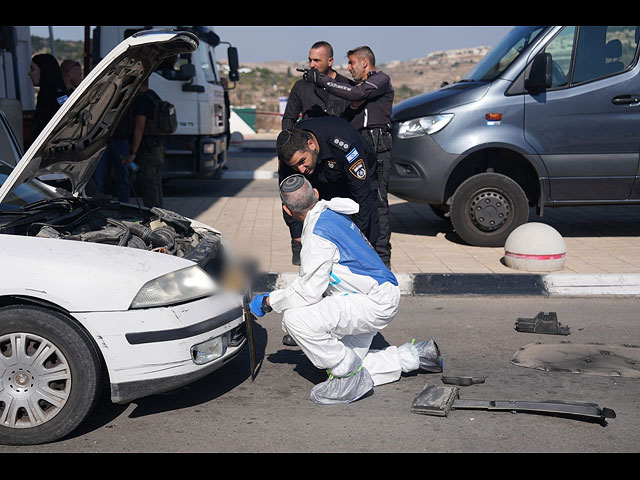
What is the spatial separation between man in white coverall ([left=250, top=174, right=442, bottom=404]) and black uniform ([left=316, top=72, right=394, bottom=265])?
7.81 feet

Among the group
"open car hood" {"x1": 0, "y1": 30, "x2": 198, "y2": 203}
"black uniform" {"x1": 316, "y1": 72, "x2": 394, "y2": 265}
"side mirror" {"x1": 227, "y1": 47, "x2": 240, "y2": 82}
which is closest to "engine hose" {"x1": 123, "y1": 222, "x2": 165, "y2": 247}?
"open car hood" {"x1": 0, "y1": 30, "x2": 198, "y2": 203}

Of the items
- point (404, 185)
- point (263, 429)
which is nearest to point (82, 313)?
point (263, 429)

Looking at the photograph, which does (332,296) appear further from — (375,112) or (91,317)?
(375,112)

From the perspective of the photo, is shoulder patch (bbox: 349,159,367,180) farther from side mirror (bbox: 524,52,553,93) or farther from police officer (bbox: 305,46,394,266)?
side mirror (bbox: 524,52,553,93)

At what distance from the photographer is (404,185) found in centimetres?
866

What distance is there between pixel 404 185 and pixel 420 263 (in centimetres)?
124

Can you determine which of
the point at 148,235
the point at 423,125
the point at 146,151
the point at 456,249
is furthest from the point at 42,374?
the point at 146,151

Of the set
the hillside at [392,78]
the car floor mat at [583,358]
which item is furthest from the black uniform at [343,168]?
the hillside at [392,78]

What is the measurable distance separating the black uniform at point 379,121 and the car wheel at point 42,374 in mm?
3519

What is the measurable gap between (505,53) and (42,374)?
6.56m

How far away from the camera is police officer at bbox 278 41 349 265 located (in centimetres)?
695

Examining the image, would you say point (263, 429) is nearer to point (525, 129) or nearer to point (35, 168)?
point (35, 168)

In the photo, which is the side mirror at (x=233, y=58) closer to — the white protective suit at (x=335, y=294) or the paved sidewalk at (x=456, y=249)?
the paved sidewalk at (x=456, y=249)

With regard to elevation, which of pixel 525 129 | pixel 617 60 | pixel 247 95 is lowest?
pixel 247 95
